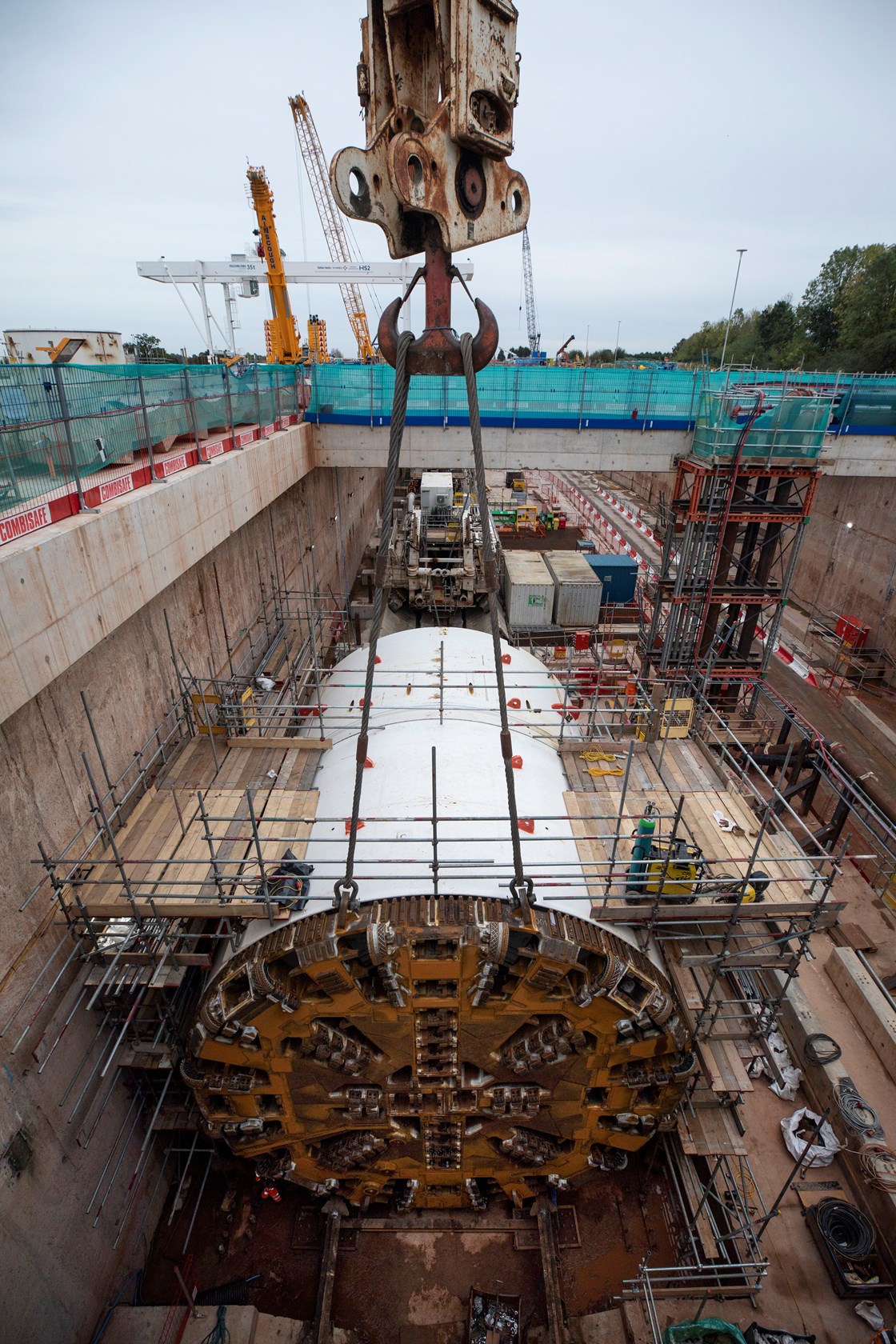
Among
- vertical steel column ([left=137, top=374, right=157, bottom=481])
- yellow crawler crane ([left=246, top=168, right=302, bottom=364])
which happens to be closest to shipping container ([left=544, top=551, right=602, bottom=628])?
yellow crawler crane ([left=246, top=168, right=302, bottom=364])

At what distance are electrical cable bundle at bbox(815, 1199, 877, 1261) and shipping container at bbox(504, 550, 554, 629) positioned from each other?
1805 centimetres

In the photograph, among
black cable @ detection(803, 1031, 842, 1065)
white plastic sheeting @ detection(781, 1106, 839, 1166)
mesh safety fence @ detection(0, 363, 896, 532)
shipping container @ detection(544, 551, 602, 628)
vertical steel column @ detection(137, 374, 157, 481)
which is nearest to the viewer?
mesh safety fence @ detection(0, 363, 896, 532)

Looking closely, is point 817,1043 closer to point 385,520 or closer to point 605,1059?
point 605,1059

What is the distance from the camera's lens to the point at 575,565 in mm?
25922

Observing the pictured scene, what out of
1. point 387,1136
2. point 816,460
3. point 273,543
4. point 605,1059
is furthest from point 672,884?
point 273,543

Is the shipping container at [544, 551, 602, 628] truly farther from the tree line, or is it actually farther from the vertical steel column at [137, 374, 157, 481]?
the tree line

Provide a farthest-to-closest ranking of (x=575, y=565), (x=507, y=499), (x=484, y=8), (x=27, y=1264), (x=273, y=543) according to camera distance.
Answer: (x=507, y=499) → (x=575, y=565) → (x=273, y=543) → (x=27, y=1264) → (x=484, y=8)

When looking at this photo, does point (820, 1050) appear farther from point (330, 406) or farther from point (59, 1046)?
point (330, 406)

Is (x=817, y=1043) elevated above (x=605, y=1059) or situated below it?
below

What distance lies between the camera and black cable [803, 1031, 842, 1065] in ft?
35.3

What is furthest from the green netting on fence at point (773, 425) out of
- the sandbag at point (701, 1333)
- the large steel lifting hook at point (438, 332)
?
the sandbag at point (701, 1333)

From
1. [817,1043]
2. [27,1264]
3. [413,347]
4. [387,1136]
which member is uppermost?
[413,347]

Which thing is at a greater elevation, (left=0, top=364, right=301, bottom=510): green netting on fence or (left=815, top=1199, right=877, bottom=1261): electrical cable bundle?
(left=0, top=364, right=301, bottom=510): green netting on fence

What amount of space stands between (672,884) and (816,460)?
1214cm
